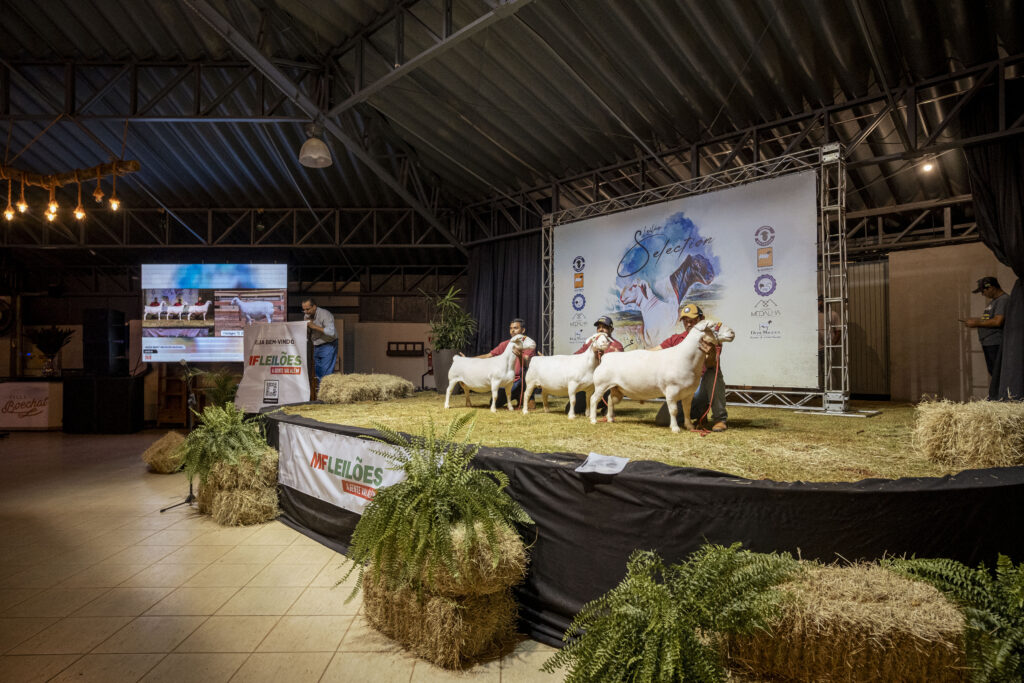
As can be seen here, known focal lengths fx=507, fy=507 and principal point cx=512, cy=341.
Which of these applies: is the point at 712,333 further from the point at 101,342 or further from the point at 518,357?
the point at 101,342

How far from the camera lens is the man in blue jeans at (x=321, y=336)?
25.7 feet

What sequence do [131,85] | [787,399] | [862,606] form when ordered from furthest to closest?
[131,85] → [787,399] → [862,606]

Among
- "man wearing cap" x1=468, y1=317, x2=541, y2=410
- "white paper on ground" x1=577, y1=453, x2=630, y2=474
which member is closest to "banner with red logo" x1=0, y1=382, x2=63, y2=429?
"man wearing cap" x1=468, y1=317, x2=541, y2=410

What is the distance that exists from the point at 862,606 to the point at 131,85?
11111 mm

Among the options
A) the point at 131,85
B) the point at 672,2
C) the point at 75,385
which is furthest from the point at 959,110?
the point at 75,385

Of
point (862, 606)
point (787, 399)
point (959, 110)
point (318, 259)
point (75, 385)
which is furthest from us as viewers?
point (318, 259)

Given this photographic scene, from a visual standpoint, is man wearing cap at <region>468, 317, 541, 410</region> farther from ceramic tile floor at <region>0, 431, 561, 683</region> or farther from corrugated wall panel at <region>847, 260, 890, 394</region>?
corrugated wall panel at <region>847, 260, 890, 394</region>

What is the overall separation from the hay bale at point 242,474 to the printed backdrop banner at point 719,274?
5.25 meters

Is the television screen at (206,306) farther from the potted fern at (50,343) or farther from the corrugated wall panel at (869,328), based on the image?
the corrugated wall panel at (869,328)

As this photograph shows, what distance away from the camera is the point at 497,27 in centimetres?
666

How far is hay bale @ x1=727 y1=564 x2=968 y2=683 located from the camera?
1543 mm

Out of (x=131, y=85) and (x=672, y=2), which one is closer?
(x=672, y=2)

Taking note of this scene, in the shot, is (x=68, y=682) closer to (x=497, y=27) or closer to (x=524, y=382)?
(x=524, y=382)

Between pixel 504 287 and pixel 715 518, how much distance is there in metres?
9.42
